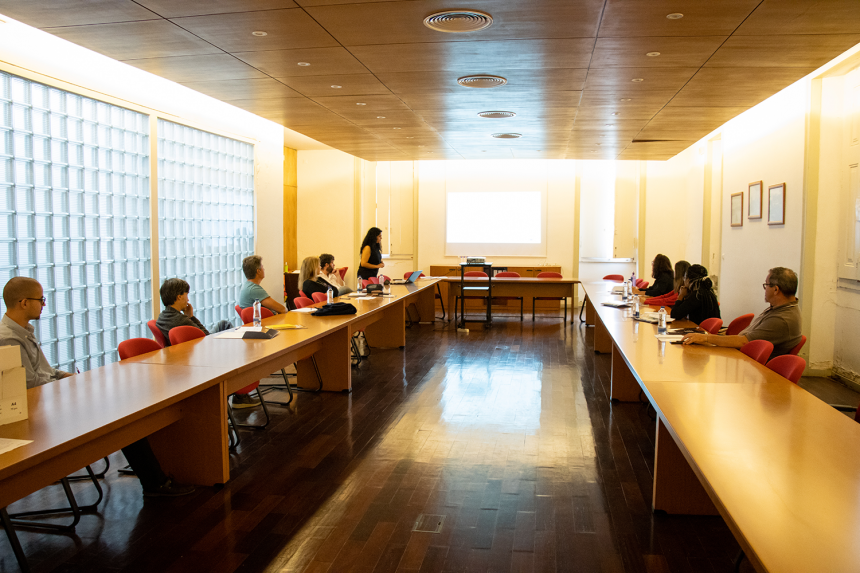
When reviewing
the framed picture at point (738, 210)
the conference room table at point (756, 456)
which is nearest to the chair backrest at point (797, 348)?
the conference room table at point (756, 456)

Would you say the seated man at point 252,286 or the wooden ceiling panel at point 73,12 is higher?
the wooden ceiling panel at point 73,12

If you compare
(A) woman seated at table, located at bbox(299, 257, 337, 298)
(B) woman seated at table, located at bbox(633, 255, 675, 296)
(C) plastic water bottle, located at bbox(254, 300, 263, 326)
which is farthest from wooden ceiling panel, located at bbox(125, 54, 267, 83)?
(B) woman seated at table, located at bbox(633, 255, 675, 296)

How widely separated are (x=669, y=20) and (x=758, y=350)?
230cm

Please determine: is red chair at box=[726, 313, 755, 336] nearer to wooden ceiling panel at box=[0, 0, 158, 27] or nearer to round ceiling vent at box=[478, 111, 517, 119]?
round ceiling vent at box=[478, 111, 517, 119]

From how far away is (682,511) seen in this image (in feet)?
11.3

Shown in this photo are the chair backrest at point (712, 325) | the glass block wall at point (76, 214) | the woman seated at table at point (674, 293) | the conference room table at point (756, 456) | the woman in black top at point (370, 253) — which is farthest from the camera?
the woman in black top at point (370, 253)

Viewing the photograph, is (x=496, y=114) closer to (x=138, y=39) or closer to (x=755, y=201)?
(x=755, y=201)

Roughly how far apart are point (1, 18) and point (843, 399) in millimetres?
8068

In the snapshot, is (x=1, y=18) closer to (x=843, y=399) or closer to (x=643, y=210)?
(x=843, y=399)

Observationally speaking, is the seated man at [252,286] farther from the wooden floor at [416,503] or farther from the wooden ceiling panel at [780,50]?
the wooden ceiling panel at [780,50]

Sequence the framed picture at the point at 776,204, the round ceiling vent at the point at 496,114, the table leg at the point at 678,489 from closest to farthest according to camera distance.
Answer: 1. the table leg at the point at 678,489
2. the framed picture at the point at 776,204
3. the round ceiling vent at the point at 496,114

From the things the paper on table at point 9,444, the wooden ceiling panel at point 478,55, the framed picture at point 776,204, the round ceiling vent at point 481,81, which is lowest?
the paper on table at point 9,444

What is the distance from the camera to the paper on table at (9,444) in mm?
2222

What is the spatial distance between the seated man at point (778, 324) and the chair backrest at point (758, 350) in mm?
93
